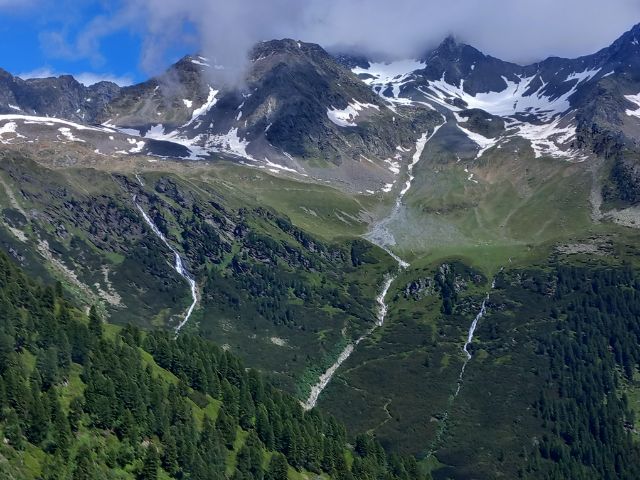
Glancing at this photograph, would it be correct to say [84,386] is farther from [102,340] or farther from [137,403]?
[102,340]

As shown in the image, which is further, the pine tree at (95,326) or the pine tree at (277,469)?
the pine tree at (95,326)

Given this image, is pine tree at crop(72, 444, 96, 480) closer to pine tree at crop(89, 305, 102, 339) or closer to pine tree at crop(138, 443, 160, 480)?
pine tree at crop(138, 443, 160, 480)

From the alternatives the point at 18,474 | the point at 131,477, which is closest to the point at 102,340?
the point at 131,477

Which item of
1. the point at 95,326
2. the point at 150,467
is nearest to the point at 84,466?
the point at 150,467

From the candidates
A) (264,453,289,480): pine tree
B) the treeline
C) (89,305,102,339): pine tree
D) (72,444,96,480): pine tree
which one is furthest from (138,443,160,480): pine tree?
(89,305,102,339): pine tree

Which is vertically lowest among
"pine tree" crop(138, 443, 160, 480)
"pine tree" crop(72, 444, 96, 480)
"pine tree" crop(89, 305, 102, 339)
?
"pine tree" crop(72, 444, 96, 480)

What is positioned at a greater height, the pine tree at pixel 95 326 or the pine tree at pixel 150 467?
the pine tree at pixel 95 326

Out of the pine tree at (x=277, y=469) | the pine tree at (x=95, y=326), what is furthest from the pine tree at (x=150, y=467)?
the pine tree at (x=95, y=326)

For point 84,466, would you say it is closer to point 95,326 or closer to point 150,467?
point 150,467

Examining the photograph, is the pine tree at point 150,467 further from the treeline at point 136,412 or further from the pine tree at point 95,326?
the pine tree at point 95,326
